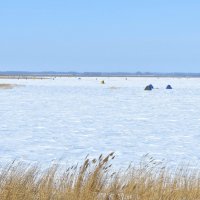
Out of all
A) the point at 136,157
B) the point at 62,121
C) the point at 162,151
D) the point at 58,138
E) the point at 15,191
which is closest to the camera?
the point at 15,191

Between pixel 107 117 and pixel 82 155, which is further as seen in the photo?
pixel 107 117

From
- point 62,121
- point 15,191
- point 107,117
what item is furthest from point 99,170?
point 107,117

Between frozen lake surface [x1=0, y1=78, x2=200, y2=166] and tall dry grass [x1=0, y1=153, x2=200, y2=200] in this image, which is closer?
tall dry grass [x1=0, y1=153, x2=200, y2=200]

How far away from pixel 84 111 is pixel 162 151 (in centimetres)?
1810

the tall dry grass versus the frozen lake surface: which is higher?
the tall dry grass

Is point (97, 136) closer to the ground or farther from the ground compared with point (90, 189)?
closer to the ground

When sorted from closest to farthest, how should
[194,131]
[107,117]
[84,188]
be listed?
[84,188] → [194,131] → [107,117]

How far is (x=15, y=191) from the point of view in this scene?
24.0ft

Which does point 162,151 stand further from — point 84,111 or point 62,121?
point 84,111

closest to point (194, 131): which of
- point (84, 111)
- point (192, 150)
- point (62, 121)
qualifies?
point (192, 150)

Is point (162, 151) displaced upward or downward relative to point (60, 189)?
downward

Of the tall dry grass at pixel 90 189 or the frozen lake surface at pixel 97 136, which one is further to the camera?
the frozen lake surface at pixel 97 136

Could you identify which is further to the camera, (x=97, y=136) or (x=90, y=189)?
(x=97, y=136)

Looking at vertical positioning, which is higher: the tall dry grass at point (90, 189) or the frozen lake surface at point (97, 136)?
the tall dry grass at point (90, 189)
